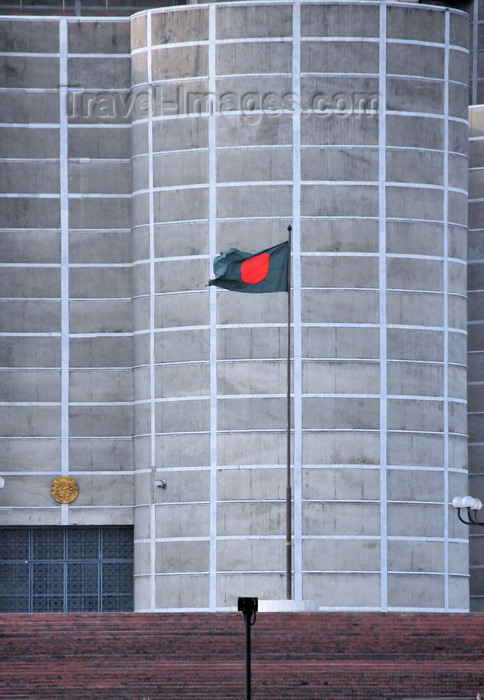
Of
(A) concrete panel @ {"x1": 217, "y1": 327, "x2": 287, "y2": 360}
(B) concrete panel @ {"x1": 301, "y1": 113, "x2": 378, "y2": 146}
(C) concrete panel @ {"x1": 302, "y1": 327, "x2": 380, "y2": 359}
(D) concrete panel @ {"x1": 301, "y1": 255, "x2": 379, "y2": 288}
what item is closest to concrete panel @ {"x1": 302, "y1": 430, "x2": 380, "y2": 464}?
(C) concrete panel @ {"x1": 302, "y1": 327, "x2": 380, "y2": 359}

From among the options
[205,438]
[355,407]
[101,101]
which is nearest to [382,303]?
[355,407]

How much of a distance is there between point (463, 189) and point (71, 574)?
62.0ft

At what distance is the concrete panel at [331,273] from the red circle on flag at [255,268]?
22.1ft

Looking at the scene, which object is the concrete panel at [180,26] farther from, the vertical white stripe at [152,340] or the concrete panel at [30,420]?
the concrete panel at [30,420]

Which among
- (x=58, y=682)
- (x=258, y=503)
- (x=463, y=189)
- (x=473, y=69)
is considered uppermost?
(x=473, y=69)

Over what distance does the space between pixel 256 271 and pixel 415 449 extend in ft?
33.7

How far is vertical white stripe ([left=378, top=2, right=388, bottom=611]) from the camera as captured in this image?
61188mm

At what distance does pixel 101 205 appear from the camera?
6525cm

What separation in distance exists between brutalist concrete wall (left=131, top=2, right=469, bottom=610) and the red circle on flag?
6588 millimetres

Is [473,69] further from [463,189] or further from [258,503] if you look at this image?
[258,503]

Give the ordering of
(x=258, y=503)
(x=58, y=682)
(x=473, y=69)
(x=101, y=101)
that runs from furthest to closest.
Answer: (x=473, y=69), (x=101, y=101), (x=258, y=503), (x=58, y=682)

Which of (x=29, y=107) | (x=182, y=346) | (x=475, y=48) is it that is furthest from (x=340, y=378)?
(x=475, y=48)

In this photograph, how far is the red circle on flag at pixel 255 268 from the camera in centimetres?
5547

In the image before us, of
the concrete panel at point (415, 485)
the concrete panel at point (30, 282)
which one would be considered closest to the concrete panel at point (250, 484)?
the concrete panel at point (415, 485)
